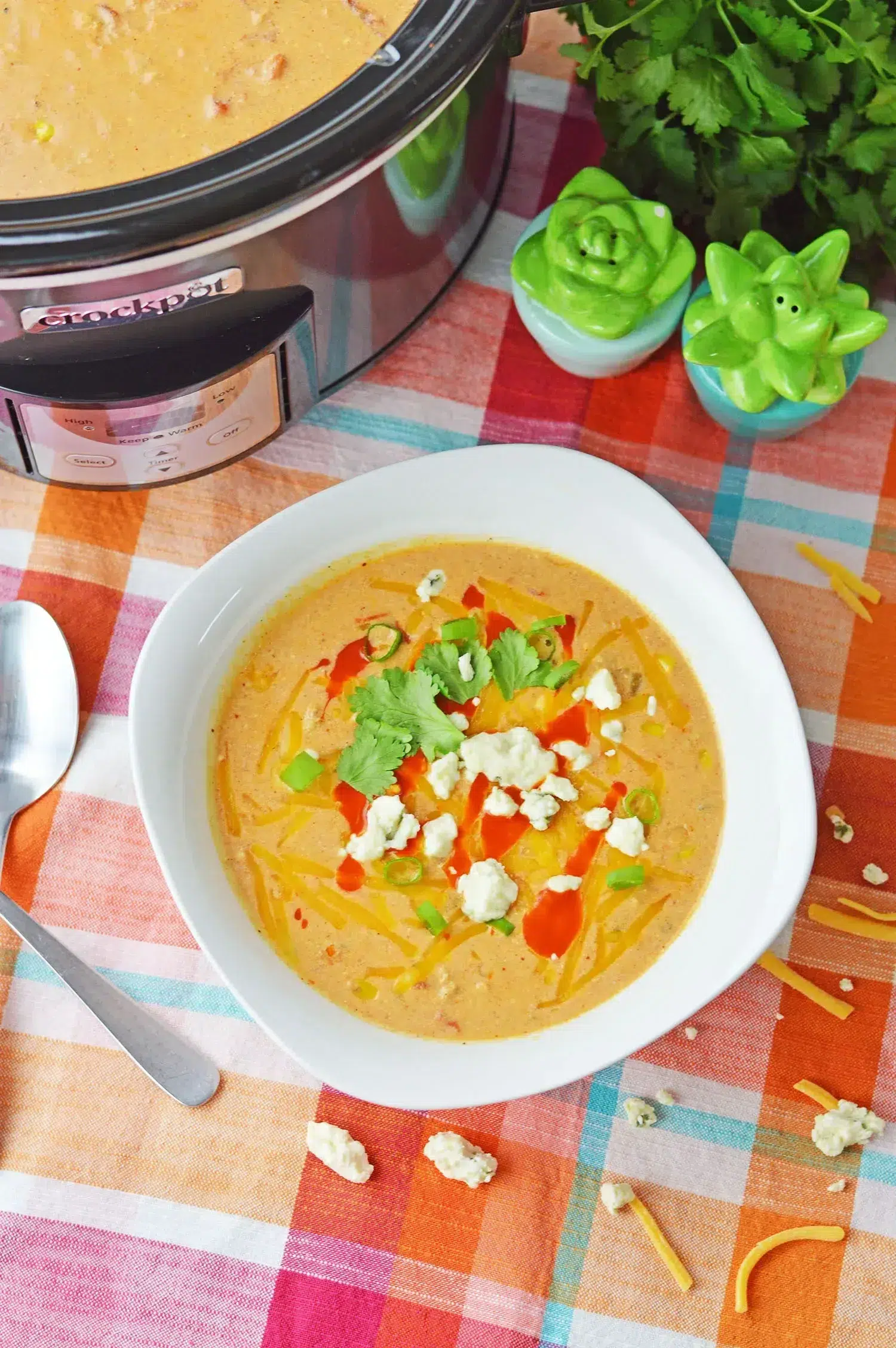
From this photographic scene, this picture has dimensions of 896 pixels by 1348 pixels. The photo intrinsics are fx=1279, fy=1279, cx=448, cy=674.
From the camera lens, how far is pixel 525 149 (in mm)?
1682

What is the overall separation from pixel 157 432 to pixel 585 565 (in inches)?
20.9

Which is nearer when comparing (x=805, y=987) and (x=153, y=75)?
(x=153, y=75)

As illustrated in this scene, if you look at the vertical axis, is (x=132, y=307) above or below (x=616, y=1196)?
above

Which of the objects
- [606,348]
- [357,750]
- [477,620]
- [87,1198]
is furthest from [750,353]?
[87,1198]

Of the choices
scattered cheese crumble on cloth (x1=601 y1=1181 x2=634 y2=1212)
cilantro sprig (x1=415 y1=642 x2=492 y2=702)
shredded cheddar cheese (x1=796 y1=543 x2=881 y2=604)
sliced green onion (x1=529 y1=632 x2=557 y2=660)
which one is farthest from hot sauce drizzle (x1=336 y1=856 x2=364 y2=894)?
shredded cheddar cheese (x1=796 y1=543 x2=881 y2=604)

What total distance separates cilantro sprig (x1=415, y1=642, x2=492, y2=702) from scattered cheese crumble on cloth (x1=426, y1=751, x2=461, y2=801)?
0.08 meters

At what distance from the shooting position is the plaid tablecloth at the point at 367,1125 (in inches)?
57.2

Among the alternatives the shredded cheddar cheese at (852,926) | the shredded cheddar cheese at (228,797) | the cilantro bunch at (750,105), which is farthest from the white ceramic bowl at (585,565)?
the cilantro bunch at (750,105)

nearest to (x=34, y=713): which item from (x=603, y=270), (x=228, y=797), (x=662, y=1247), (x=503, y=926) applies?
(x=228, y=797)

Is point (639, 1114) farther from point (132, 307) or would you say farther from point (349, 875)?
point (132, 307)

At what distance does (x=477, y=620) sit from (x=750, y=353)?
44cm

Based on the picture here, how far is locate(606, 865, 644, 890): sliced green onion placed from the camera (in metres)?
1.45

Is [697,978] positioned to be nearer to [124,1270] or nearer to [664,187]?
[124,1270]

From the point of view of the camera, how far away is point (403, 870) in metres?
1.46
